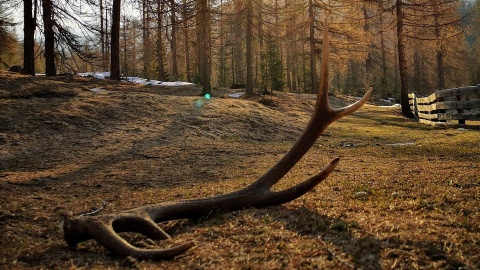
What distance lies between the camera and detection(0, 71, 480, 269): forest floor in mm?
2275

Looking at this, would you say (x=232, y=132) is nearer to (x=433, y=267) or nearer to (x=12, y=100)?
(x=12, y=100)

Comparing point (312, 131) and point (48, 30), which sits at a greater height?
point (48, 30)

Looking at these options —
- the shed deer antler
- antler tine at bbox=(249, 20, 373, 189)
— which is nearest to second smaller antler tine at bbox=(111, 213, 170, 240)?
the shed deer antler

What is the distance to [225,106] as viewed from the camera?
1288 cm

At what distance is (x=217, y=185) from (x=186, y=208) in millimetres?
1661

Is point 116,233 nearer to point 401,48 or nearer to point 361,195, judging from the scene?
point 361,195

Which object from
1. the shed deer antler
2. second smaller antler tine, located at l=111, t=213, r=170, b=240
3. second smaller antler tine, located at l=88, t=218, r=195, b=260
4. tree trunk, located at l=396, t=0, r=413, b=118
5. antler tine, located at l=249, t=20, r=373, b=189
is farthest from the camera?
tree trunk, located at l=396, t=0, r=413, b=118

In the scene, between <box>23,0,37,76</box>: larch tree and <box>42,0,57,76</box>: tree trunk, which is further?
<box>23,0,37,76</box>: larch tree

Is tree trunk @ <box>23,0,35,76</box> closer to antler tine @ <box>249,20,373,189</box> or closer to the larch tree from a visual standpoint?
the larch tree

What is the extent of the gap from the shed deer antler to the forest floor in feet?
0.26

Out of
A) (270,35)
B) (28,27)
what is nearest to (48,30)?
(28,27)

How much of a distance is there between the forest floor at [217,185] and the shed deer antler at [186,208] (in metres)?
0.08

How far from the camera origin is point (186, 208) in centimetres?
303

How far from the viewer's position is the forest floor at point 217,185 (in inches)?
89.6
